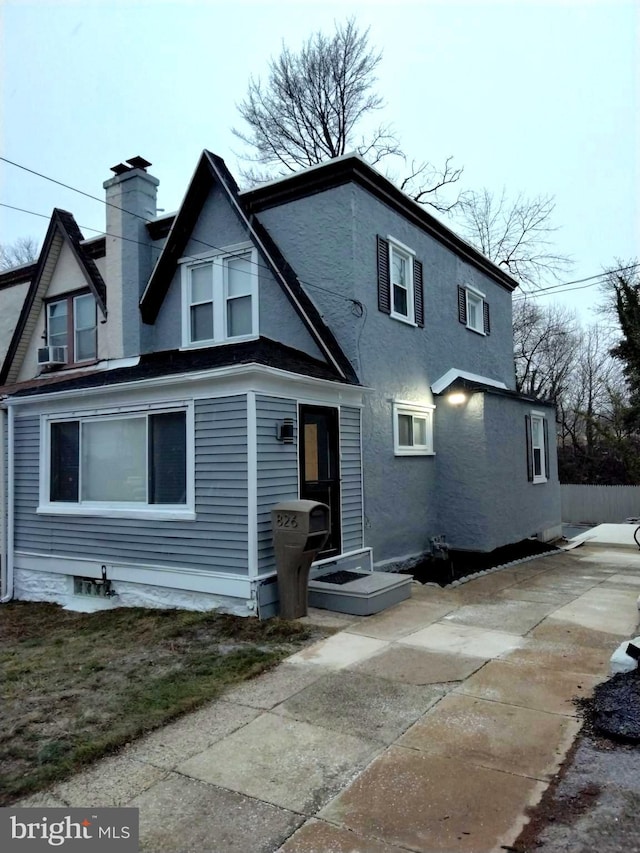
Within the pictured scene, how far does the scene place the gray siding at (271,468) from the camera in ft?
23.2

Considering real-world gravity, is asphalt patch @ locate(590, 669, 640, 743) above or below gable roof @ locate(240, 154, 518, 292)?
below

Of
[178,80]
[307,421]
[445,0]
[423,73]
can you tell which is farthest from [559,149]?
[307,421]

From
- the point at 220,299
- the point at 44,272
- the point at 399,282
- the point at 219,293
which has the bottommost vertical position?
the point at 220,299

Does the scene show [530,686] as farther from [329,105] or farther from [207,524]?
[329,105]

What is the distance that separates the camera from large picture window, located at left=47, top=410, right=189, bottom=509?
790cm

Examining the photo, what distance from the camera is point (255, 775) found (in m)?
3.54

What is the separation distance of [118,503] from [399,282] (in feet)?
19.9

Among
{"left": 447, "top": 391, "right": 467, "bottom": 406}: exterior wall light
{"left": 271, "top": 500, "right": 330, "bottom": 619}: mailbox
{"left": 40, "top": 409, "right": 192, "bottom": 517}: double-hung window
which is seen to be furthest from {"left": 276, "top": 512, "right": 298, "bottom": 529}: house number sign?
{"left": 447, "top": 391, "right": 467, "bottom": 406}: exterior wall light

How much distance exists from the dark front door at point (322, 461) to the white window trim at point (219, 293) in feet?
7.01

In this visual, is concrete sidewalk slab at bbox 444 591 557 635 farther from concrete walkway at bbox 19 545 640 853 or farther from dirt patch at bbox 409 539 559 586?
dirt patch at bbox 409 539 559 586

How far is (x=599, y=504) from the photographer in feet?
79.1

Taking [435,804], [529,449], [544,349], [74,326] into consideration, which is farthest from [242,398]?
[544,349]

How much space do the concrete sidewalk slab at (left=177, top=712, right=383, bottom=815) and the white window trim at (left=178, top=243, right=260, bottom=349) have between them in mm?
6723

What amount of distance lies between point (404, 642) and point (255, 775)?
9.26 ft
